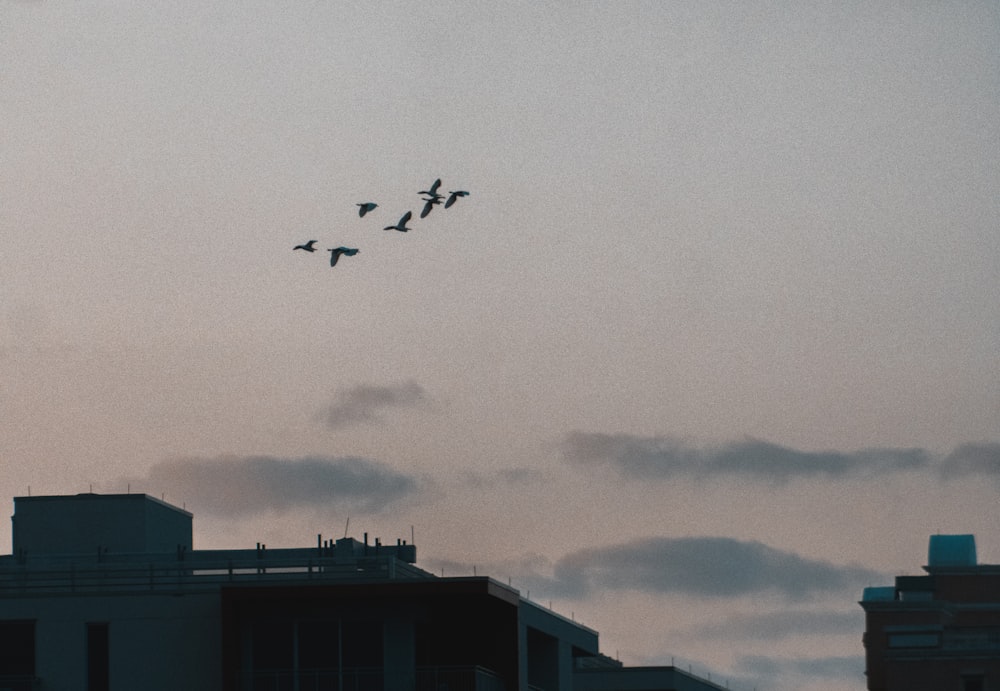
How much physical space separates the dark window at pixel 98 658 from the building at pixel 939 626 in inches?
2448

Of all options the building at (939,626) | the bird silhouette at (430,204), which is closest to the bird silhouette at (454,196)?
the bird silhouette at (430,204)

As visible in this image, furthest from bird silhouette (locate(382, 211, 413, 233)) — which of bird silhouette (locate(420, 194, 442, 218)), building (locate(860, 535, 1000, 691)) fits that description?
building (locate(860, 535, 1000, 691))

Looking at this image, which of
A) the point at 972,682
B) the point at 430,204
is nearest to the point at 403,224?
the point at 430,204

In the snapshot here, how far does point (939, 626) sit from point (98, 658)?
68617 mm

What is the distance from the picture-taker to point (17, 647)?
230 feet

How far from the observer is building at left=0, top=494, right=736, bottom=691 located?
68.9 meters

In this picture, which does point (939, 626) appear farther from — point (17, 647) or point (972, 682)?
point (17, 647)

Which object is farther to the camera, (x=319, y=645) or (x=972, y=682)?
(x=972, y=682)

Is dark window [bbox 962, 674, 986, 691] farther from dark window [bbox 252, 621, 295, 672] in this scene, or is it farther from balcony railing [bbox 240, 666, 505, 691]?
dark window [bbox 252, 621, 295, 672]

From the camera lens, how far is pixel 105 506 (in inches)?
3593

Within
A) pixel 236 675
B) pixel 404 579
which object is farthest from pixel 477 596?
pixel 236 675

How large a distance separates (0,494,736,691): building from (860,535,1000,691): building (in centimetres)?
5372

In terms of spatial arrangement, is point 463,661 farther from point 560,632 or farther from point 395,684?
point 560,632

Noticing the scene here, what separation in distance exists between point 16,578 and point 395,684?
39.5 feet
